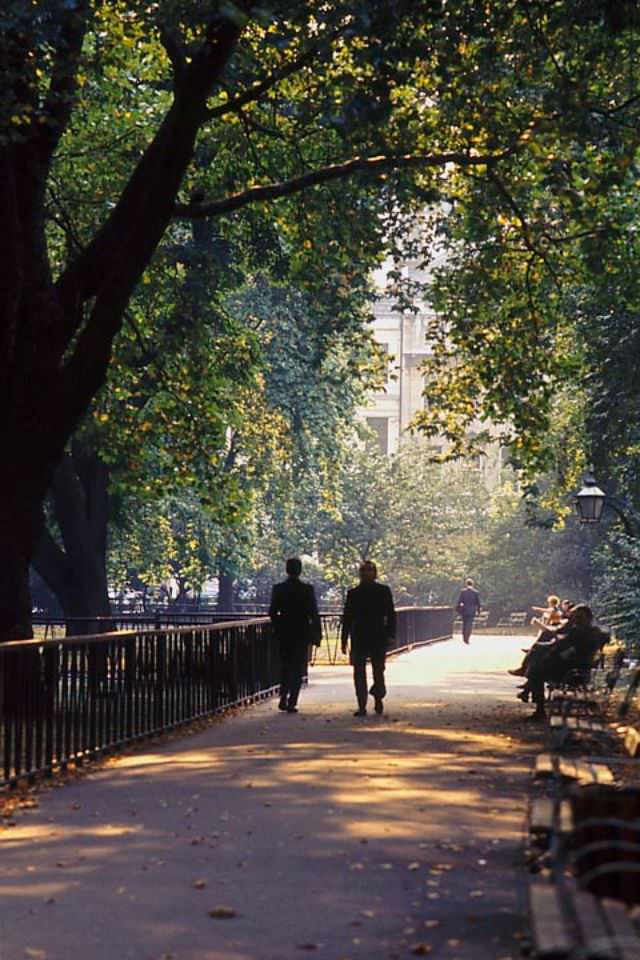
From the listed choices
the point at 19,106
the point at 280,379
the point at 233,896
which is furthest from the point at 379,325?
the point at 233,896

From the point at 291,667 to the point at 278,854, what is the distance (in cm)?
1229

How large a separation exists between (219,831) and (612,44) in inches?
489

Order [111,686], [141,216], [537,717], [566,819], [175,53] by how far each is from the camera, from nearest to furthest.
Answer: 1. [566,819]
2. [111,686]
3. [141,216]
4. [175,53]
5. [537,717]

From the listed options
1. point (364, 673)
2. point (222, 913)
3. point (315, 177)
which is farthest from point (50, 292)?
point (222, 913)

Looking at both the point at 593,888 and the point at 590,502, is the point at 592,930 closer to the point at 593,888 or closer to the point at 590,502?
the point at 593,888

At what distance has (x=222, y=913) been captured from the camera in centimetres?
851

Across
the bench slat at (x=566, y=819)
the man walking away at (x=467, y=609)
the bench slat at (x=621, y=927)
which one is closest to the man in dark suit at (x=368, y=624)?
the bench slat at (x=566, y=819)

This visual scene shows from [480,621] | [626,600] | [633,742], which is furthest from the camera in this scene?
[480,621]

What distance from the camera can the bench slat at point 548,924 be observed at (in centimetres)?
598

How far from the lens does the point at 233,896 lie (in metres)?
9.00

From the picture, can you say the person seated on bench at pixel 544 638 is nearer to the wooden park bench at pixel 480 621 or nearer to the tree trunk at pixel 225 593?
the tree trunk at pixel 225 593

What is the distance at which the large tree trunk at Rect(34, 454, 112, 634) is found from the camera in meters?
32.3

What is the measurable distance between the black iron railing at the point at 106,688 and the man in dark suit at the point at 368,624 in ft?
5.39

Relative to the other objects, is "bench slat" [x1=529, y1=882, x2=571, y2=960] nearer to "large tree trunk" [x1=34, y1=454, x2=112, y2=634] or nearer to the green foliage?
the green foliage
